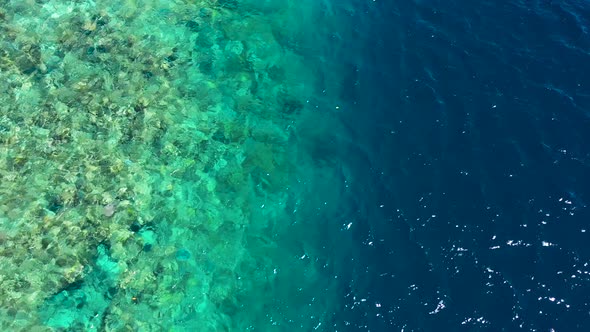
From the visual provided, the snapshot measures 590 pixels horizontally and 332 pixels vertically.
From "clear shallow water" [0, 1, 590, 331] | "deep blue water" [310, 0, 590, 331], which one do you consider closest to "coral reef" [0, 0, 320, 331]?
"clear shallow water" [0, 1, 590, 331]

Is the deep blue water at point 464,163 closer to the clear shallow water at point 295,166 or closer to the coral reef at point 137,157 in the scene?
the clear shallow water at point 295,166

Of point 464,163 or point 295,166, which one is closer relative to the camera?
point 464,163

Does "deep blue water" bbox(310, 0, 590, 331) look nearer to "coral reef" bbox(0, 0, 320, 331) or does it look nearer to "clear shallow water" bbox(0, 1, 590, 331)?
"clear shallow water" bbox(0, 1, 590, 331)

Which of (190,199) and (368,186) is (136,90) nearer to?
(190,199)

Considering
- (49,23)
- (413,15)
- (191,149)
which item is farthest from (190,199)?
(413,15)

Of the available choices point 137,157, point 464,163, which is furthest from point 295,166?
point 464,163

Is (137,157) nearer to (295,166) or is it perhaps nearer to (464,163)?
(295,166)

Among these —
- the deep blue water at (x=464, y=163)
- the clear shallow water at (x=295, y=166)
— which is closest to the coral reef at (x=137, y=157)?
the clear shallow water at (x=295, y=166)
